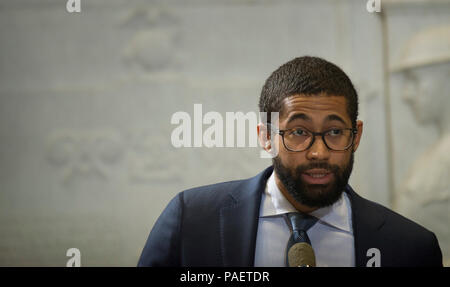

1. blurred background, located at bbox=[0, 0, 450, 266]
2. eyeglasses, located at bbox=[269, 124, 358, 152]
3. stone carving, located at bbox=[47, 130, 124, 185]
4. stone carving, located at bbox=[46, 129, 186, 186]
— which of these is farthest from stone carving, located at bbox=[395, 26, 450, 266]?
stone carving, located at bbox=[47, 130, 124, 185]

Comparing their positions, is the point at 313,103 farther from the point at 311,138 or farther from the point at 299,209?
the point at 299,209

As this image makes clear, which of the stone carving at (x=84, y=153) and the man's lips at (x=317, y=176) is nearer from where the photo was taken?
the man's lips at (x=317, y=176)

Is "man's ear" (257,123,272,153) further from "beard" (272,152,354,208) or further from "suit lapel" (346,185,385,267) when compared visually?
"suit lapel" (346,185,385,267)

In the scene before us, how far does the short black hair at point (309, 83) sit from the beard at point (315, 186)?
153mm

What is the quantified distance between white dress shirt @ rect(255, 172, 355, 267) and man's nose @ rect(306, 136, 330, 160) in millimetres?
178

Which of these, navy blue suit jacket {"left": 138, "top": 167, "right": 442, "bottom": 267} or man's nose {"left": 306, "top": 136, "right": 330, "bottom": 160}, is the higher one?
man's nose {"left": 306, "top": 136, "right": 330, "bottom": 160}

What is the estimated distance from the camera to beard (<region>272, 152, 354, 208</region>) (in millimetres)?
1432

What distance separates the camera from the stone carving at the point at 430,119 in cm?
262

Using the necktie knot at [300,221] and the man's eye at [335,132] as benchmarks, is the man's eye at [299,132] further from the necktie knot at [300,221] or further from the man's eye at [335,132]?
the necktie knot at [300,221]

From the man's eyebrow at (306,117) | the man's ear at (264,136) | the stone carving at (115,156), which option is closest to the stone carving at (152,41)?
the stone carving at (115,156)
